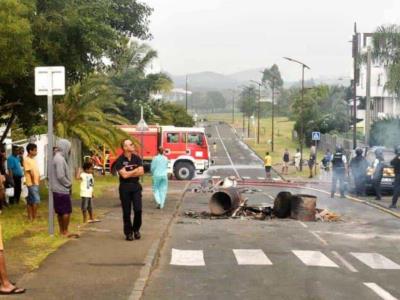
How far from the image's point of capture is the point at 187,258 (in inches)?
435

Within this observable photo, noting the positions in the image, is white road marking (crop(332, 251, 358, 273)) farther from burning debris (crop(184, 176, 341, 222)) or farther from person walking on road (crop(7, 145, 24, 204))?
person walking on road (crop(7, 145, 24, 204))

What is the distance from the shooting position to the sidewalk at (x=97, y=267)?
822cm

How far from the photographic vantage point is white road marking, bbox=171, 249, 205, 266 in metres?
10.6

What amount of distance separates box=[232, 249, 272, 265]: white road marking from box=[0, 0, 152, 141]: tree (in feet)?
19.4

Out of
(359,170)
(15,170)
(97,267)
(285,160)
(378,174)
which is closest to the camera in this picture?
(97,267)

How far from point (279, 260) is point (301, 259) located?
353mm

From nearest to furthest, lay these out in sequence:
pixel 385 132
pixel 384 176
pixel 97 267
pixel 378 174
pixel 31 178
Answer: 1. pixel 97 267
2. pixel 31 178
3. pixel 378 174
4. pixel 384 176
5. pixel 385 132

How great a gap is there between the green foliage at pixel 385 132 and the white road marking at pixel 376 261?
1472 inches

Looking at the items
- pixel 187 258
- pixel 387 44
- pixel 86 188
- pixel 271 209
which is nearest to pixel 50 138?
pixel 86 188

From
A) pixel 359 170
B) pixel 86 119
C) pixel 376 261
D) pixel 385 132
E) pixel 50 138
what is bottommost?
pixel 376 261

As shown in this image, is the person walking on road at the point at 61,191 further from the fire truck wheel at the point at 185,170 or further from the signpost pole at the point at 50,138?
the fire truck wheel at the point at 185,170

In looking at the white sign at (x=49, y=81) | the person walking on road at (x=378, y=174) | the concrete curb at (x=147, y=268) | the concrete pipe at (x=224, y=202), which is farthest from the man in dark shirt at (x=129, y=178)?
the person walking on road at (x=378, y=174)

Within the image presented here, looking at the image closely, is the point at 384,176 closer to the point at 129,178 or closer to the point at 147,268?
the point at 129,178

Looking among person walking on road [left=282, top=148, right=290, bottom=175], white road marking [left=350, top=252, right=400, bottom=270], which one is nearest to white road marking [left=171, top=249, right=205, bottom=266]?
white road marking [left=350, top=252, right=400, bottom=270]
